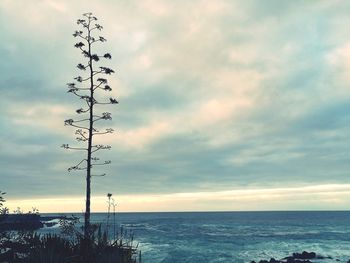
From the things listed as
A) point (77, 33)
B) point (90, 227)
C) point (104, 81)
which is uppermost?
point (77, 33)

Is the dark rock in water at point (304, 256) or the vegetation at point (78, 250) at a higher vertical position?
the vegetation at point (78, 250)

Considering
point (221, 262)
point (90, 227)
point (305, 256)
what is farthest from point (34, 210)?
point (305, 256)

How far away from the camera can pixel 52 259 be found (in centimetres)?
1520

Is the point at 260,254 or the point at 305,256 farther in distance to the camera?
the point at 260,254

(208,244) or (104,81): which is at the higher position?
(104,81)

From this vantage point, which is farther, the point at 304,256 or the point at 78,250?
the point at 304,256

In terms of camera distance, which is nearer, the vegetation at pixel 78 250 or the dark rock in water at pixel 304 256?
the vegetation at pixel 78 250

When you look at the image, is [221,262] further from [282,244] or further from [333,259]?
[282,244]

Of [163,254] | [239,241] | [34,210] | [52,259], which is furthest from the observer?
[239,241]

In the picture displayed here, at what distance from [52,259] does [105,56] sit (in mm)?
8113

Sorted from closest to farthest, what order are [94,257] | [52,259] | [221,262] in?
[52,259] → [94,257] → [221,262]

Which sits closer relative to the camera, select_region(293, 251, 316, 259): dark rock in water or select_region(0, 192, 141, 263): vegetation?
select_region(0, 192, 141, 263): vegetation

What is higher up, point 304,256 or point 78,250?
point 78,250

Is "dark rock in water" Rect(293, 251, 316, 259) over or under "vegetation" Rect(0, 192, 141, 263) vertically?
under
